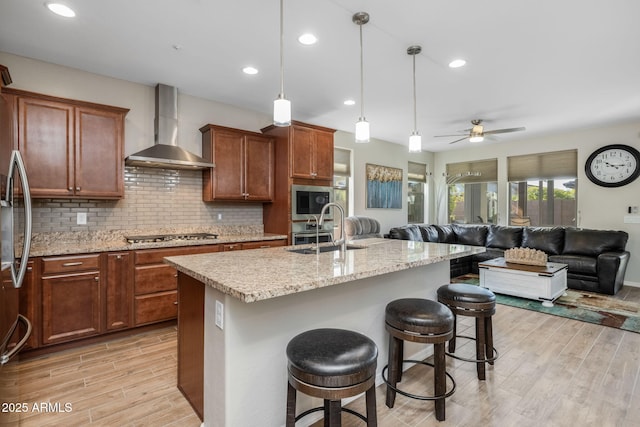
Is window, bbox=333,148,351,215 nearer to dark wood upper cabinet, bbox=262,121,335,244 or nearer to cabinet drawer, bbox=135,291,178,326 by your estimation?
dark wood upper cabinet, bbox=262,121,335,244

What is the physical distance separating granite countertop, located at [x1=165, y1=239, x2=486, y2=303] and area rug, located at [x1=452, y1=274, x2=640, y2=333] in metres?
2.29

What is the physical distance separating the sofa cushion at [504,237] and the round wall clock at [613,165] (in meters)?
1.49

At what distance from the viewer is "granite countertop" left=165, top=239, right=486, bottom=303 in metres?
1.38

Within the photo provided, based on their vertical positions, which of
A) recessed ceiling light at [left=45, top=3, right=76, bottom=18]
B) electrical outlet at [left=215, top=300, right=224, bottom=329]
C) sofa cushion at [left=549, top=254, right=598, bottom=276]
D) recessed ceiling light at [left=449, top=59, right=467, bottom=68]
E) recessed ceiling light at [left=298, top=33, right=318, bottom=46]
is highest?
recessed ceiling light at [left=45, top=3, right=76, bottom=18]

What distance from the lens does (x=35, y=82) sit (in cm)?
316

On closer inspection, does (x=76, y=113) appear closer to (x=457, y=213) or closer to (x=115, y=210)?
(x=115, y=210)

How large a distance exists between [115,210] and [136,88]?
1.41 m

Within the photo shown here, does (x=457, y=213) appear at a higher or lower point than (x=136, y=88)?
lower

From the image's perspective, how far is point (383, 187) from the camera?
22.1ft

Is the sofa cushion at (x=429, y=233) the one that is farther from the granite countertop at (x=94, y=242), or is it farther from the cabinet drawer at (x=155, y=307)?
the cabinet drawer at (x=155, y=307)

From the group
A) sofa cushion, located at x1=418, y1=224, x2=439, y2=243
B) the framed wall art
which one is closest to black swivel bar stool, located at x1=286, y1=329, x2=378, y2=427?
sofa cushion, located at x1=418, y1=224, x2=439, y2=243

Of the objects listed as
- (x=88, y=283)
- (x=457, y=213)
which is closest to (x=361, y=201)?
(x=457, y=213)

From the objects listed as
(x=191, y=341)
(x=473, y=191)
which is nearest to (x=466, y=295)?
(x=191, y=341)

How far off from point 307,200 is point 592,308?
3.80m
